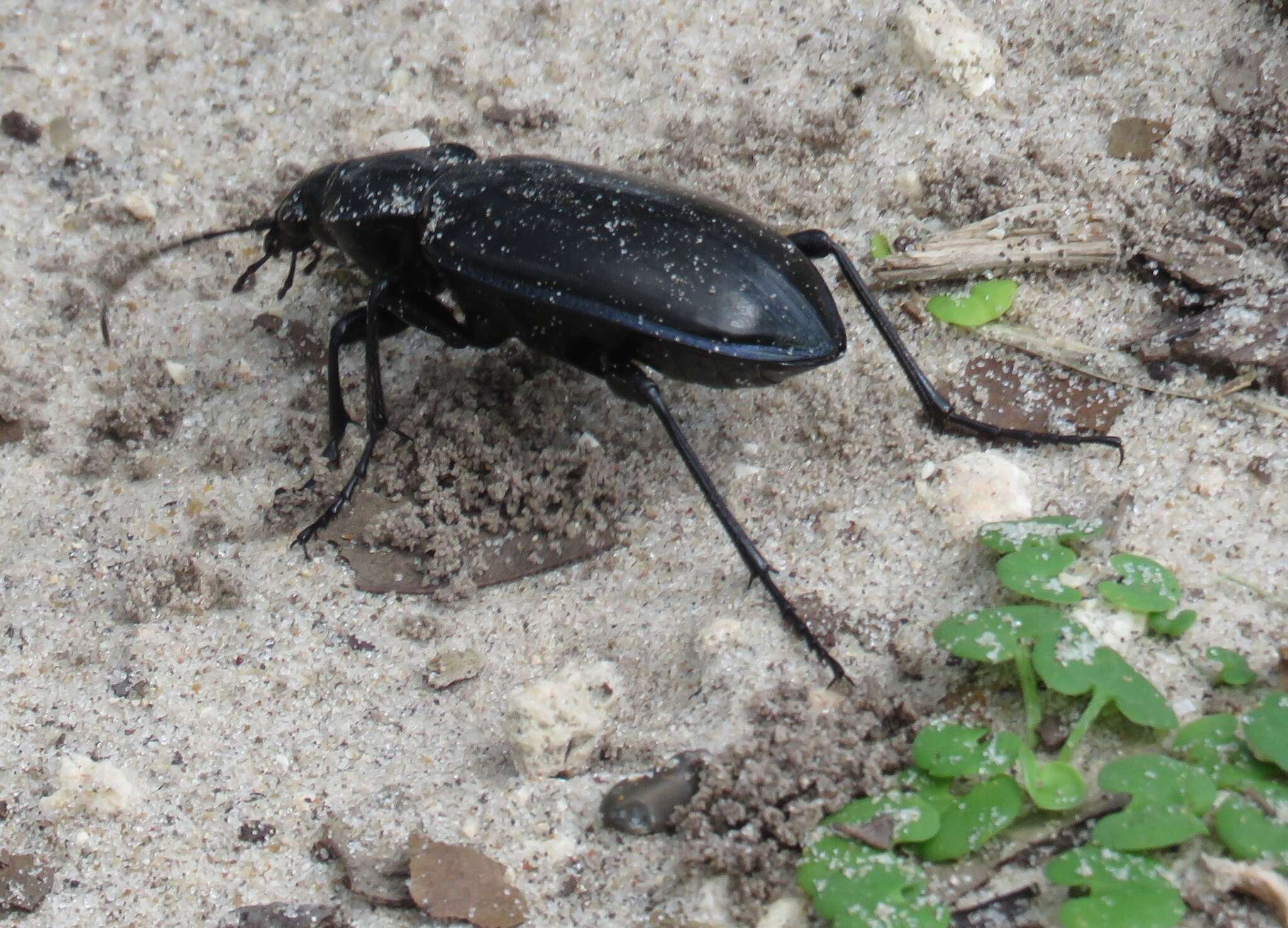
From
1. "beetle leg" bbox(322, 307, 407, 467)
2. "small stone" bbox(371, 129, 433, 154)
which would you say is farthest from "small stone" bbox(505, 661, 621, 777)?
"small stone" bbox(371, 129, 433, 154)

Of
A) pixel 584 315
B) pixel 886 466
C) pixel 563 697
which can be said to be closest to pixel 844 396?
pixel 886 466

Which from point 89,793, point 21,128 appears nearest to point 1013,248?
point 89,793

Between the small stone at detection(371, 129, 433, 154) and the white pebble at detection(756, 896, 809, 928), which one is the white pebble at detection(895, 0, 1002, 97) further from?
the white pebble at detection(756, 896, 809, 928)

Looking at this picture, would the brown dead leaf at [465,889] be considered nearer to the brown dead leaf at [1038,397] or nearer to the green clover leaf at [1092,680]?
the green clover leaf at [1092,680]

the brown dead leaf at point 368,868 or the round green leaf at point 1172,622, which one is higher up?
the round green leaf at point 1172,622

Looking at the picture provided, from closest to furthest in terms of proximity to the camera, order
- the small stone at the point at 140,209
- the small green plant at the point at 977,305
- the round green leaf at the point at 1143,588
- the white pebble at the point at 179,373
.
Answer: the round green leaf at the point at 1143,588
the small green plant at the point at 977,305
the white pebble at the point at 179,373
the small stone at the point at 140,209

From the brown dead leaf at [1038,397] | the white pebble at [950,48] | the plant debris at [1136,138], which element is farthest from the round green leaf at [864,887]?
the white pebble at [950,48]
